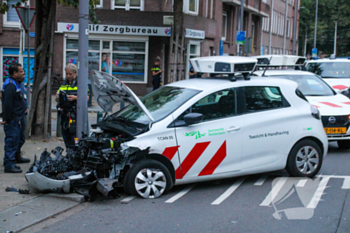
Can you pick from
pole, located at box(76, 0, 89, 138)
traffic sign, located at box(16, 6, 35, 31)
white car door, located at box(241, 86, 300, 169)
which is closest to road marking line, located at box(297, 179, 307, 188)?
white car door, located at box(241, 86, 300, 169)

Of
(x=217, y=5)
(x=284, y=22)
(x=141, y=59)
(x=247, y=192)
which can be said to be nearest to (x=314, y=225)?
(x=247, y=192)

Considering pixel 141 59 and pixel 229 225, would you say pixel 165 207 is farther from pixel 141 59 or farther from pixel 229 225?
pixel 141 59

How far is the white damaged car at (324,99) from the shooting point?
9609 millimetres

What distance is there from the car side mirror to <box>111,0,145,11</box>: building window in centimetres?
1897

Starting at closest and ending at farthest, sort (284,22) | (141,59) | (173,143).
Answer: (173,143)
(141,59)
(284,22)

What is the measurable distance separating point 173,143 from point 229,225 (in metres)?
1.51

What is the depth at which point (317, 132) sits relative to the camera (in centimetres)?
741

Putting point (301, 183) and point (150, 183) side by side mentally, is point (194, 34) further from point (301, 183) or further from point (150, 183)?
point (150, 183)

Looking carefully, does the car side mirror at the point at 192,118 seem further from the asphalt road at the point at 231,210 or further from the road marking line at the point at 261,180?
the road marking line at the point at 261,180

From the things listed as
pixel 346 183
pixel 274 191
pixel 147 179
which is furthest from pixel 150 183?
pixel 346 183

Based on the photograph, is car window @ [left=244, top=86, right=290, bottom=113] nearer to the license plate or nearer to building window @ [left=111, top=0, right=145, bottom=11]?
the license plate

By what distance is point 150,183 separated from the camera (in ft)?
20.5

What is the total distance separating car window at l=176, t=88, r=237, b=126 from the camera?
6.62m

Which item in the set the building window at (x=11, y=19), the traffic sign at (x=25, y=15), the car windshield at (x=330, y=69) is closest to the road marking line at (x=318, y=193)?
the traffic sign at (x=25, y=15)
